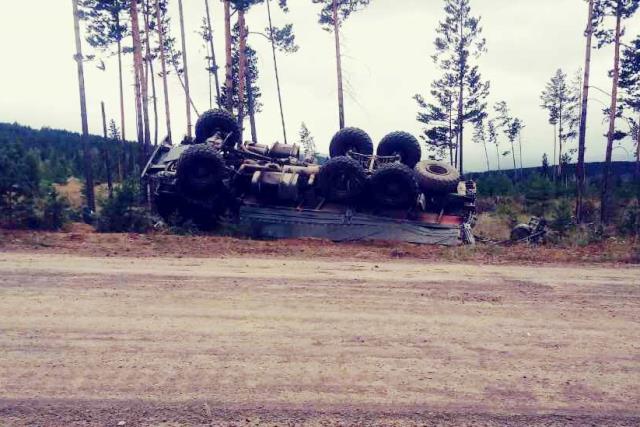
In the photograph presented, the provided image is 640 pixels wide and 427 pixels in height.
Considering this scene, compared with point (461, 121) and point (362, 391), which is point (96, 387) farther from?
point (461, 121)

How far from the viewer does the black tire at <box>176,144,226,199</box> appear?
12695 mm

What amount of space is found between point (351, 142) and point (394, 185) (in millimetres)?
3154

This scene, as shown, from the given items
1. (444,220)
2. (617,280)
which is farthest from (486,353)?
(444,220)

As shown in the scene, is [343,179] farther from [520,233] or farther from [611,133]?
[611,133]

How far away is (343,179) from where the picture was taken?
1275cm

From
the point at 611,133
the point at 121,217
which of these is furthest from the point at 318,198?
the point at 611,133

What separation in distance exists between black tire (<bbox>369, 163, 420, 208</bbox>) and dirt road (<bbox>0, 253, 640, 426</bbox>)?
4981mm

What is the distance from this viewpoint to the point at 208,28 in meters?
30.5

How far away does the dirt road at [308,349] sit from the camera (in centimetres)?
374

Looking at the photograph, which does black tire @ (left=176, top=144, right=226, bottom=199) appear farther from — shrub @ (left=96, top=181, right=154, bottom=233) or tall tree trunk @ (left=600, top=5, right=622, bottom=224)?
tall tree trunk @ (left=600, top=5, right=622, bottom=224)

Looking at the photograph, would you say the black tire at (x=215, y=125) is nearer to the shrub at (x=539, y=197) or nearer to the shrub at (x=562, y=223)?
the shrub at (x=562, y=223)

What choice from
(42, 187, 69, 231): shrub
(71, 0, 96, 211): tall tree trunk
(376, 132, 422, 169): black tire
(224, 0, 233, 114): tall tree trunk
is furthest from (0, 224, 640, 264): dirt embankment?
(224, 0, 233, 114): tall tree trunk

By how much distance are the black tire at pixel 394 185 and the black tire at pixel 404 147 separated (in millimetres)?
2375

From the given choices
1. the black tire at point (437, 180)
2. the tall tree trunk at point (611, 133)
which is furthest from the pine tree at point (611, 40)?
the black tire at point (437, 180)
